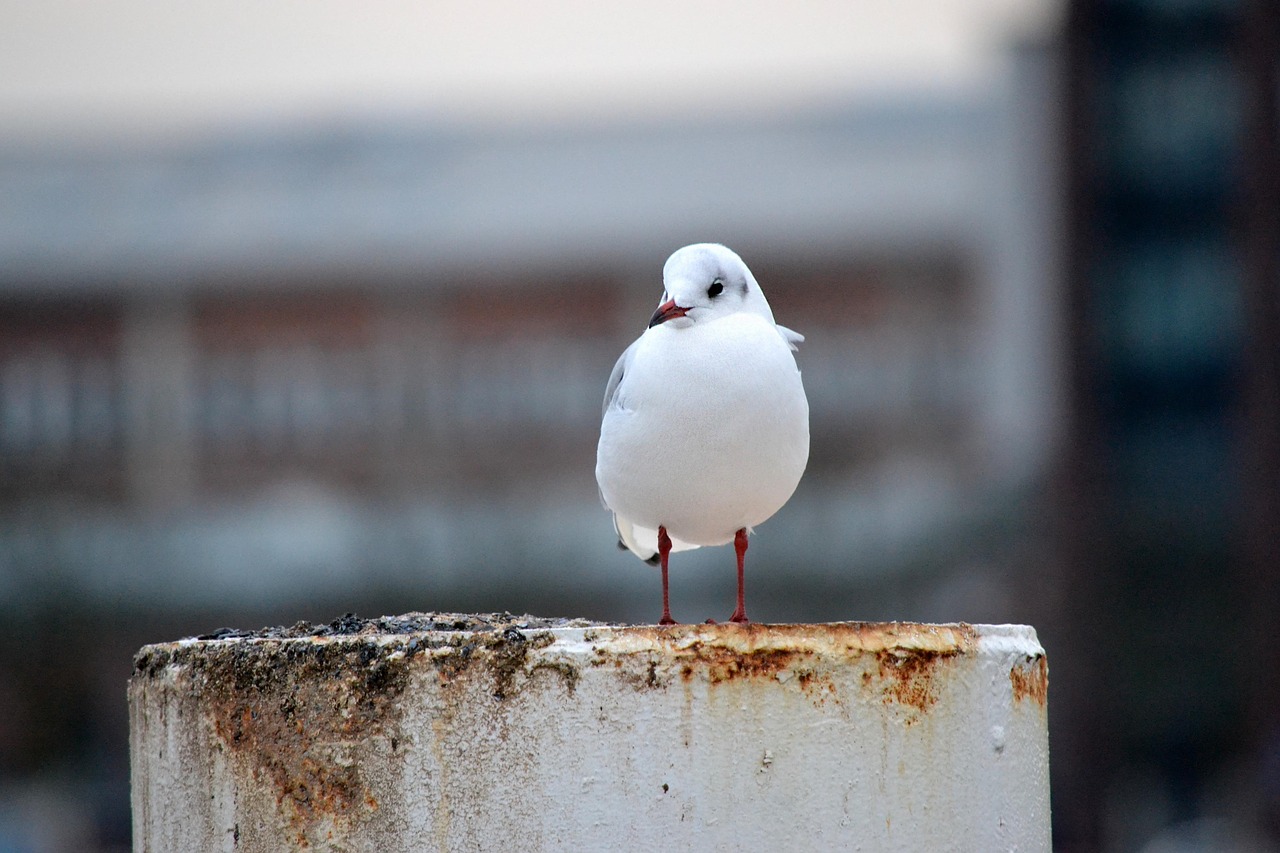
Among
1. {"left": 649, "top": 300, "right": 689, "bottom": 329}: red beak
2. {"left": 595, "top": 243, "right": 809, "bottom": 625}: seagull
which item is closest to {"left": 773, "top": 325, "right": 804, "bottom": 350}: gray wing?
{"left": 595, "top": 243, "right": 809, "bottom": 625}: seagull

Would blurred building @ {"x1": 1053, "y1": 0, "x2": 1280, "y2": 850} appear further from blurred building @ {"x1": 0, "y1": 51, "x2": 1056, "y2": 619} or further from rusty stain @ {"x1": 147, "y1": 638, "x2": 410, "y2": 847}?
rusty stain @ {"x1": 147, "y1": 638, "x2": 410, "y2": 847}

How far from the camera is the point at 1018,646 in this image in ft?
13.4

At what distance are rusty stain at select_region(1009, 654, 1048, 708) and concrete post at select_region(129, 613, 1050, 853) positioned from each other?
0.08m

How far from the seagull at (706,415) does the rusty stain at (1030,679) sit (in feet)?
2.21

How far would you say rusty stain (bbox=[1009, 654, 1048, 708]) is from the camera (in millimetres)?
4055

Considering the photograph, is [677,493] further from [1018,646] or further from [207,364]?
[207,364]

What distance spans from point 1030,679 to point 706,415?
97 centimetres

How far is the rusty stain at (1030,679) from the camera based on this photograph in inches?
160

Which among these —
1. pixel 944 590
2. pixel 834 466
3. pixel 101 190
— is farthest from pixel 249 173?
pixel 944 590

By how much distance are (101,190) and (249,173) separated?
373 centimetres

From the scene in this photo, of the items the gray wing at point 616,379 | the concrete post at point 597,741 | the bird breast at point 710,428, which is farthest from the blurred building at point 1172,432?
the concrete post at point 597,741

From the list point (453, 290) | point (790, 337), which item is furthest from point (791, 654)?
point (453, 290)

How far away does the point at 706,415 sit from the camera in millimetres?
4324

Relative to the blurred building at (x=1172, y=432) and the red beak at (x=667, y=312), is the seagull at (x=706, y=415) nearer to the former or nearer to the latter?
the red beak at (x=667, y=312)
